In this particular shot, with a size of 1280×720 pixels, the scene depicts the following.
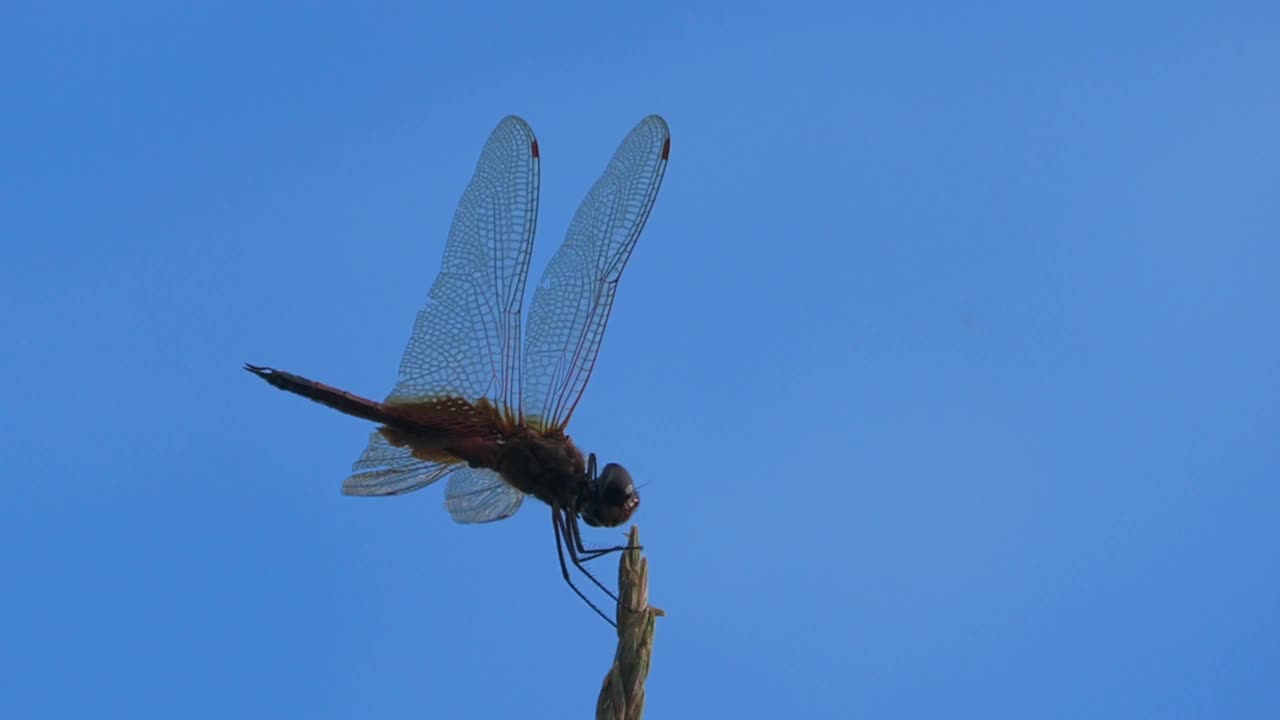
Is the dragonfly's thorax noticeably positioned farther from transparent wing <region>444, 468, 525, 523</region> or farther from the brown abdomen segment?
the brown abdomen segment

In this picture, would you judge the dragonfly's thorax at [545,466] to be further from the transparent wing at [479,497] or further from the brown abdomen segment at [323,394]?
the brown abdomen segment at [323,394]

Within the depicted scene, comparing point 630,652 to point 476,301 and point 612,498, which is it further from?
point 476,301

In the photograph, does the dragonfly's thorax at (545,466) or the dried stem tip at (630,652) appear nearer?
the dried stem tip at (630,652)

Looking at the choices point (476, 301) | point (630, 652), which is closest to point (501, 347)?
point (476, 301)

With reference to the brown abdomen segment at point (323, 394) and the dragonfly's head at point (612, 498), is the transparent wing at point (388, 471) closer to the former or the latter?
the brown abdomen segment at point (323, 394)

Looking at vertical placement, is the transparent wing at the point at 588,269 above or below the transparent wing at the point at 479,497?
above

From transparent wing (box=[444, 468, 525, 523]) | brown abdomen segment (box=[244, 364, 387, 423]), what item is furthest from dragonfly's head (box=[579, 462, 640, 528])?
brown abdomen segment (box=[244, 364, 387, 423])

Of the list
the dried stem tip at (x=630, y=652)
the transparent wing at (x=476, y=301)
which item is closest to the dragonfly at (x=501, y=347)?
the transparent wing at (x=476, y=301)

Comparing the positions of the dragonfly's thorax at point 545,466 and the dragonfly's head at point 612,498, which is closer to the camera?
the dragonfly's head at point 612,498

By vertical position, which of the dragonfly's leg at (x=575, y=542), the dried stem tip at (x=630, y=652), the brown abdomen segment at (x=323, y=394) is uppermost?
the brown abdomen segment at (x=323, y=394)
